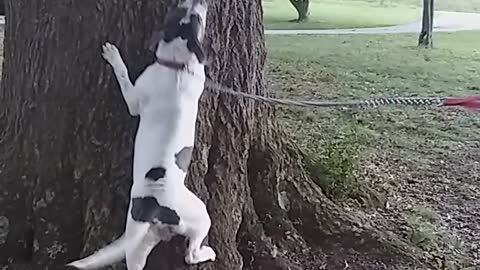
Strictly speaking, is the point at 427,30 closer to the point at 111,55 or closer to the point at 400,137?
the point at 400,137

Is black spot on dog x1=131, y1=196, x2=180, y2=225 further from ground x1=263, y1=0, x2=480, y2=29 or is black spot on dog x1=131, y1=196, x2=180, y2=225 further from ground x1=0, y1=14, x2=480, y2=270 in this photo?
ground x1=263, y1=0, x2=480, y2=29

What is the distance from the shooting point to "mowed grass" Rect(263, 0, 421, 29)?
1917 centimetres

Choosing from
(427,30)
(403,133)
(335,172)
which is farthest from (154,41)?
(427,30)

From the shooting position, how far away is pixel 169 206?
7.45ft

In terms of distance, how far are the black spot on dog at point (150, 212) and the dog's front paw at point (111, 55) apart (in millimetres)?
494

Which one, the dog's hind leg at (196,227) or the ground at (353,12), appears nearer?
the dog's hind leg at (196,227)

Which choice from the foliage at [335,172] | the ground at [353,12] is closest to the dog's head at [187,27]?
the foliage at [335,172]

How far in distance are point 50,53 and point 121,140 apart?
443mm

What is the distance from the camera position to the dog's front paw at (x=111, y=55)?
2.54m

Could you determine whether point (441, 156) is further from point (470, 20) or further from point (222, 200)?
point (470, 20)

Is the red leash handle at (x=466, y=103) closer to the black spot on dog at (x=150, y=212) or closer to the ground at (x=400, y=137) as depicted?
the black spot on dog at (x=150, y=212)

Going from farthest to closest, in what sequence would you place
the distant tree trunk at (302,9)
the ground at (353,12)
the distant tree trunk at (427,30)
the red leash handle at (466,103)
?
1. the distant tree trunk at (302,9)
2. the ground at (353,12)
3. the distant tree trunk at (427,30)
4. the red leash handle at (466,103)

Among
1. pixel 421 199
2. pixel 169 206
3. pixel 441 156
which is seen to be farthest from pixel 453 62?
pixel 169 206

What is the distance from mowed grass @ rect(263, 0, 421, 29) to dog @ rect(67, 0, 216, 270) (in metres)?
15.9
